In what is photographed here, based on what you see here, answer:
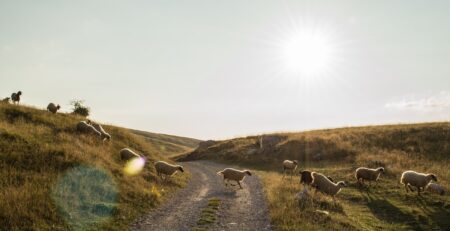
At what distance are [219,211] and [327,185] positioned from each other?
366 inches

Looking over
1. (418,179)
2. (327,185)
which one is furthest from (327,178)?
(418,179)

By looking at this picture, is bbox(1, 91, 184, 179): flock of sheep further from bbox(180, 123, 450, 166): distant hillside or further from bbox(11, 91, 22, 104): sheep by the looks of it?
bbox(180, 123, 450, 166): distant hillside

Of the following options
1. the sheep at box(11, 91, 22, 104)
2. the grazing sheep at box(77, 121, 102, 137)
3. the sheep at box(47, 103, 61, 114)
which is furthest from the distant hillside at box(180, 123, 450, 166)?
the sheep at box(11, 91, 22, 104)

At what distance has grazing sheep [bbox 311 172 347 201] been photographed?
1057 inches

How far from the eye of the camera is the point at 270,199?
24641 millimetres

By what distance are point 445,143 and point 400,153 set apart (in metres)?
6.93

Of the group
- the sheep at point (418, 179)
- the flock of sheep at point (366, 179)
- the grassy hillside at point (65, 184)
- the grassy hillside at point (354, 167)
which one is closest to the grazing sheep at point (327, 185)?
the flock of sheep at point (366, 179)

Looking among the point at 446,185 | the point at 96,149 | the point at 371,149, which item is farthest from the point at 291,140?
the point at 96,149

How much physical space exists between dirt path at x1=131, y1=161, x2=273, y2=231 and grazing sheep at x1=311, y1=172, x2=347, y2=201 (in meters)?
4.13

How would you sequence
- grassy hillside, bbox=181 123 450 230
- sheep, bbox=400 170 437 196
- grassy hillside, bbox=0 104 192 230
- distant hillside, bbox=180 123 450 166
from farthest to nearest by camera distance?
distant hillside, bbox=180 123 450 166 < sheep, bbox=400 170 437 196 < grassy hillside, bbox=181 123 450 230 < grassy hillside, bbox=0 104 192 230

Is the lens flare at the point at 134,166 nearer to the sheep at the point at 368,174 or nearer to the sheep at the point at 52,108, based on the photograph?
the sheep at the point at 52,108

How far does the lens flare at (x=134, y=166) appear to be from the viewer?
2991 centimetres

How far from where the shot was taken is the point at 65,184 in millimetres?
21828

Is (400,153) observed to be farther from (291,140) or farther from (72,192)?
(72,192)
